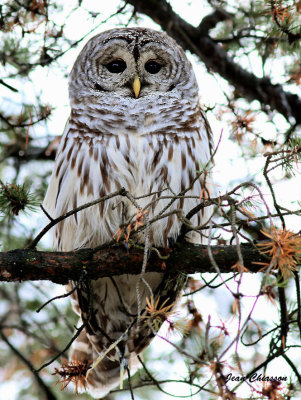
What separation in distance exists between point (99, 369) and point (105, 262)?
4.00 feet

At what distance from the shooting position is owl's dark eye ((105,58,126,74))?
3680mm

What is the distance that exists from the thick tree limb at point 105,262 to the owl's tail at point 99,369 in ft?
3.39

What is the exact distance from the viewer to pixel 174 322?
2414 mm

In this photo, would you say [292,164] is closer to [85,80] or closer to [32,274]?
[32,274]

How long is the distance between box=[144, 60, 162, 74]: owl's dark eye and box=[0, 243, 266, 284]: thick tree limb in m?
1.37

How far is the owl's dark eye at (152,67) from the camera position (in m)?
3.70

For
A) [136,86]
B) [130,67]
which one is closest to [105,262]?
[136,86]

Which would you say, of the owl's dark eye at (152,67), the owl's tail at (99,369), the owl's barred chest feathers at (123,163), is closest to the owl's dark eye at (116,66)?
the owl's dark eye at (152,67)

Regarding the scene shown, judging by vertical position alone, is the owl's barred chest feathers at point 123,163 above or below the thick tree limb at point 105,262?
above

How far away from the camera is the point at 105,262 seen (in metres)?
2.83

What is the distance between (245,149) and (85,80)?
1.15m

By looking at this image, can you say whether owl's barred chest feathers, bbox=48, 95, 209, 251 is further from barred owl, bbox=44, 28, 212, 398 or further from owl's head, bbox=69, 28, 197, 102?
owl's head, bbox=69, 28, 197, 102

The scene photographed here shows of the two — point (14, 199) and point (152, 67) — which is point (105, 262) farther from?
point (152, 67)

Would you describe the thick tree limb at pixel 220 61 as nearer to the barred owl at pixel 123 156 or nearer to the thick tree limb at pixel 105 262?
the barred owl at pixel 123 156
